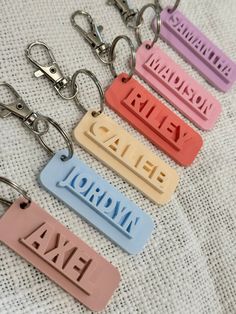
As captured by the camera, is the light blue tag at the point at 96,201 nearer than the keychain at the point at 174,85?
Yes

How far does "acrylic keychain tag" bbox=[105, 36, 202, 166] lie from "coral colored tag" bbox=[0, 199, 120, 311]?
15cm

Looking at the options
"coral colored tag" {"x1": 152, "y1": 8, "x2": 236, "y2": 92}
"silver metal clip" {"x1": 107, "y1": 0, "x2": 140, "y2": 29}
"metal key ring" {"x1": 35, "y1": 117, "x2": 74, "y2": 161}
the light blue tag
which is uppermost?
"coral colored tag" {"x1": 152, "y1": 8, "x2": 236, "y2": 92}

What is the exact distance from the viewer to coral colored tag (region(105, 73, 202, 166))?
0.54m

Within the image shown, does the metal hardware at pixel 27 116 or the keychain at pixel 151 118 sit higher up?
the keychain at pixel 151 118

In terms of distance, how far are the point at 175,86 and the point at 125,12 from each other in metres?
0.11

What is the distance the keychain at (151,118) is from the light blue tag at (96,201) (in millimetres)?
83

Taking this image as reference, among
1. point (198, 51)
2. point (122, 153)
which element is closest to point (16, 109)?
point (122, 153)

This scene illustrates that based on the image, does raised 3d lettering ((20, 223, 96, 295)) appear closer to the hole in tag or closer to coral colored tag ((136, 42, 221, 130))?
the hole in tag

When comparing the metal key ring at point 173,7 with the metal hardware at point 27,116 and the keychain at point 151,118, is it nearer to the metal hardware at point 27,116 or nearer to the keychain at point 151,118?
the keychain at point 151,118

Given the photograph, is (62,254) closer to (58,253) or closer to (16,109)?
(58,253)

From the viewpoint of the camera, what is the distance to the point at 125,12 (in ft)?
1.96

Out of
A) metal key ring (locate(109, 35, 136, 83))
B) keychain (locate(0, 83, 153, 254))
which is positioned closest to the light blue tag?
keychain (locate(0, 83, 153, 254))

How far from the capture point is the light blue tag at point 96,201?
0.47 meters

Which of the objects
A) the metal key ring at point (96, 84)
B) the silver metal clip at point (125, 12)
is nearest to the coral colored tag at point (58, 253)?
the metal key ring at point (96, 84)
